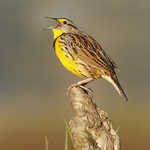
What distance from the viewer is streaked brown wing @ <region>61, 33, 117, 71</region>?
6.88ft

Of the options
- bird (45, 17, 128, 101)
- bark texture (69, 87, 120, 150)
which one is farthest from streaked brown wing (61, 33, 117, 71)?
bark texture (69, 87, 120, 150)

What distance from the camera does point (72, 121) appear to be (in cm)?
114

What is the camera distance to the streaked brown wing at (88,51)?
210 centimetres

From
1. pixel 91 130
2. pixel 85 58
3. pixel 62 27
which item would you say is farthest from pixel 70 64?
pixel 91 130

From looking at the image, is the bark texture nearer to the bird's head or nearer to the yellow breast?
the yellow breast

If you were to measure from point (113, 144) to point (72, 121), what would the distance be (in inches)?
4.3

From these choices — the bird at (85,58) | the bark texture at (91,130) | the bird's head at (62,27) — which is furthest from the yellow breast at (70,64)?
the bark texture at (91,130)

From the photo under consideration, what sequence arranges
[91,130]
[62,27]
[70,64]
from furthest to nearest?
[62,27] < [70,64] < [91,130]

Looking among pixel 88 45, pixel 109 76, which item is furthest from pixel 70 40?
pixel 109 76

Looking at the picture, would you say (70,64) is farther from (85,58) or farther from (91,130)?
(91,130)

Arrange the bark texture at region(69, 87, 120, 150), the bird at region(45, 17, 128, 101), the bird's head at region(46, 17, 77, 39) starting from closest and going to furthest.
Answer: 1. the bark texture at region(69, 87, 120, 150)
2. the bird at region(45, 17, 128, 101)
3. the bird's head at region(46, 17, 77, 39)

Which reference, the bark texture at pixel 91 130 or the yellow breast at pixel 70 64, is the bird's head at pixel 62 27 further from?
the bark texture at pixel 91 130

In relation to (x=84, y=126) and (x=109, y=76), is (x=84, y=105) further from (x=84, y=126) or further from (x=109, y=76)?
(x=109, y=76)

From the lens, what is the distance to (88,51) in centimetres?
219
